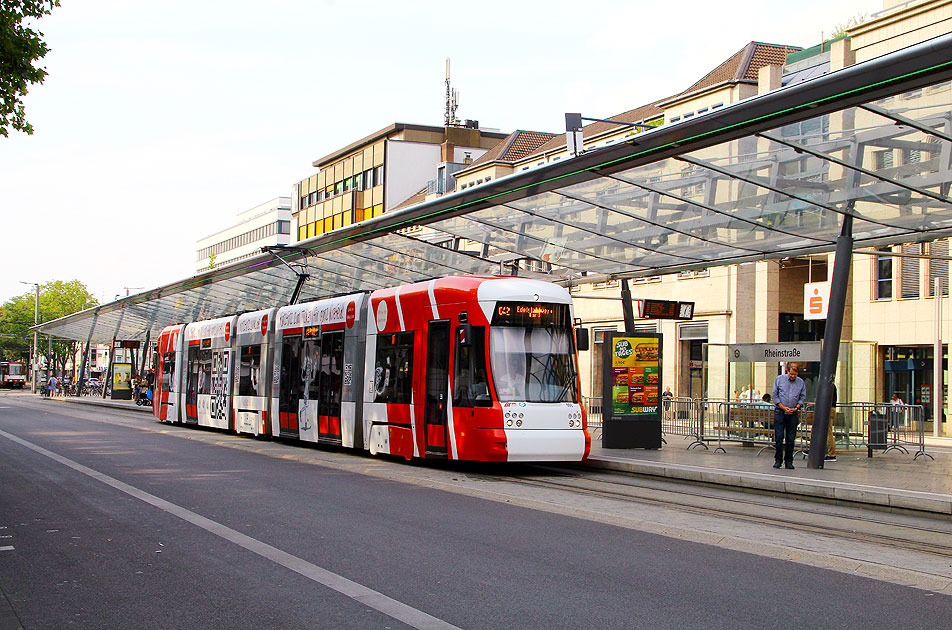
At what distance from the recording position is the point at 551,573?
312 inches

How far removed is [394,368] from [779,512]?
319 inches

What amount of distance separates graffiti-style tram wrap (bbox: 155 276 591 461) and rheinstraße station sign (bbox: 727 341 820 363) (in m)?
5.22

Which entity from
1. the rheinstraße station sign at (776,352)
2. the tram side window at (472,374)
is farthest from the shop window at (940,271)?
the tram side window at (472,374)

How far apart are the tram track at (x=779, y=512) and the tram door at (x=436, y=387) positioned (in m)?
1.45

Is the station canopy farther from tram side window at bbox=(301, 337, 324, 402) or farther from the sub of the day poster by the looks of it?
tram side window at bbox=(301, 337, 324, 402)

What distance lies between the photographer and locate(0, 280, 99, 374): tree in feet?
372

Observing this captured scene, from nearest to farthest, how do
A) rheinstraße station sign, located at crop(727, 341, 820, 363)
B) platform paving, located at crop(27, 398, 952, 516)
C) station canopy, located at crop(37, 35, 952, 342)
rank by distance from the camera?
station canopy, located at crop(37, 35, 952, 342) < platform paving, located at crop(27, 398, 952, 516) < rheinstraße station sign, located at crop(727, 341, 820, 363)

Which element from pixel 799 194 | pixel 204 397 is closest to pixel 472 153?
pixel 204 397

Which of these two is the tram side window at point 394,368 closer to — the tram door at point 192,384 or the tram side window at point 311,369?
the tram side window at point 311,369

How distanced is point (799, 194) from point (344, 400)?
9713 millimetres

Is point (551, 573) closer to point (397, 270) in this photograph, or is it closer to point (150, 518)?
point (150, 518)

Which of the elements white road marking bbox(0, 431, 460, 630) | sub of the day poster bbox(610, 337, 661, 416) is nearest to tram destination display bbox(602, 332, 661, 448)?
sub of the day poster bbox(610, 337, 661, 416)

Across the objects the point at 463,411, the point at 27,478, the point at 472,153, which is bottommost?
the point at 27,478

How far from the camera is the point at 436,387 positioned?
17.0 meters
